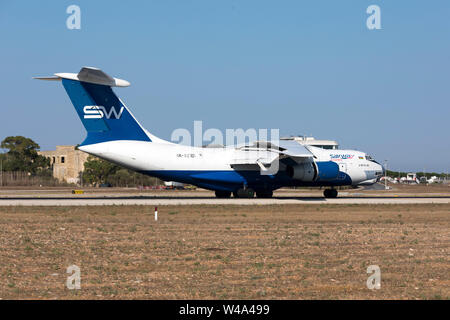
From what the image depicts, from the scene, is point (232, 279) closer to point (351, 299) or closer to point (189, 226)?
point (351, 299)

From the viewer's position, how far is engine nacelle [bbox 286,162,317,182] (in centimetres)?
4012

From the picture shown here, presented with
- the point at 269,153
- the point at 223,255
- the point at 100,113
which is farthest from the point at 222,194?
the point at 223,255

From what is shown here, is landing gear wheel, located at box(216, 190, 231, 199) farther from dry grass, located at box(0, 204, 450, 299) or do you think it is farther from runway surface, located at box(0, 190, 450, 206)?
dry grass, located at box(0, 204, 450, 299)

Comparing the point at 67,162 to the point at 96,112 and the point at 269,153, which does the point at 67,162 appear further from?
the point at 96,112

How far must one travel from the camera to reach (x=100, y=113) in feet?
118

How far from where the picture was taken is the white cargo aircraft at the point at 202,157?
3572 centimetres

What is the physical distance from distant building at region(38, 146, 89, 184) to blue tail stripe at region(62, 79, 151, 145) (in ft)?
302

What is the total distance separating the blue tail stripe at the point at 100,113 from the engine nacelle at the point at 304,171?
1121 cm

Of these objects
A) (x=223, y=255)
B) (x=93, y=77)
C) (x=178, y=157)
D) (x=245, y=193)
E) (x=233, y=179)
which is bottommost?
(x=223, y=255)

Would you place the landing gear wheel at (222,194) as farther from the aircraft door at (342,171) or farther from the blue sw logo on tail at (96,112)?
the blue sw logo on tail at (96,112)

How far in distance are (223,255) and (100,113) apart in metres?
22.7

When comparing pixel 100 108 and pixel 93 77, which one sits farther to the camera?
pixel 100 108

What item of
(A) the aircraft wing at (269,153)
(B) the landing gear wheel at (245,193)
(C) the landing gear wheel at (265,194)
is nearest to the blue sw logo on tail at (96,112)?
(A) the aircraft wing at (269,153)
